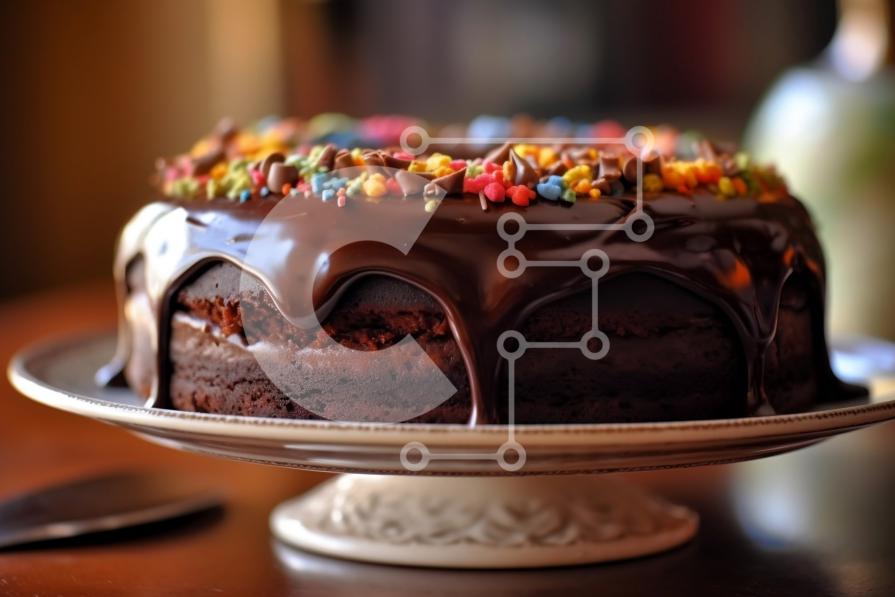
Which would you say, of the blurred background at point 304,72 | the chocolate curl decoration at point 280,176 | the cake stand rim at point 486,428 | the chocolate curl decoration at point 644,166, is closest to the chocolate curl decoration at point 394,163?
the chocolate curl decoration at point 280,176

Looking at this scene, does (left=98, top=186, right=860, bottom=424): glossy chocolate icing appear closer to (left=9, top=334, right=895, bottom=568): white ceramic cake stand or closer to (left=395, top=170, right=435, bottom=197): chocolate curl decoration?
(left=395, top=170, right=435, bottom=197): chocolate curl decoration

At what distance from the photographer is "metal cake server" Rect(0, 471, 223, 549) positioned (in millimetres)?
1529

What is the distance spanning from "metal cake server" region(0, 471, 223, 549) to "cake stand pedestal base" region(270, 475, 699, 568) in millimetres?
196

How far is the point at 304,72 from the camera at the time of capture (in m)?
5.94

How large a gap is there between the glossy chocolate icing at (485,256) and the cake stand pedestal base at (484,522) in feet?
0.76

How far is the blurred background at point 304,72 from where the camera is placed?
508cm

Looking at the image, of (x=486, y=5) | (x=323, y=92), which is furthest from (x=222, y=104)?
(x=486, y=5)

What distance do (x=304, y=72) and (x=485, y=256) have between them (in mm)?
Result: 4875

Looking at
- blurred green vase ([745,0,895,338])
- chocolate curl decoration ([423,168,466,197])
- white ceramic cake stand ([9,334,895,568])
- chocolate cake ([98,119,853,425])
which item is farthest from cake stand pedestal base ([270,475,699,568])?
blurred green vase ([745,0,895,338])

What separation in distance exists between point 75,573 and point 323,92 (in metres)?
4.75

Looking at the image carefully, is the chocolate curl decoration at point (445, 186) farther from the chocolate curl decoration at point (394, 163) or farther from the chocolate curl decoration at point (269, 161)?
the chocolate curl decoration at point (269, 161)

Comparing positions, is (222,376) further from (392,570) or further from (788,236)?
(788,236)

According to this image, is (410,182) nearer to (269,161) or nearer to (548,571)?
(269,161)

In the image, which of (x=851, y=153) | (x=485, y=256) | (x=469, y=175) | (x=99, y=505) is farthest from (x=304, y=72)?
(x=485, y=256)
